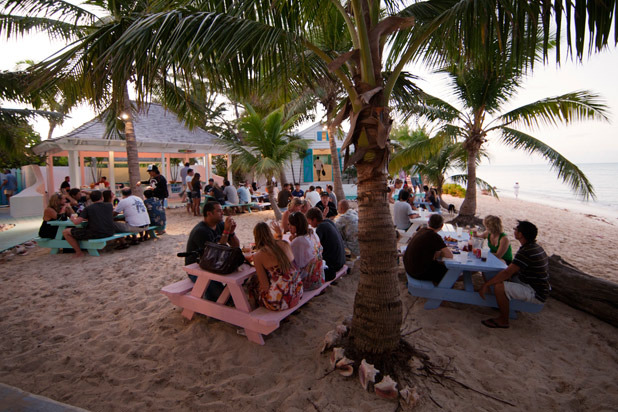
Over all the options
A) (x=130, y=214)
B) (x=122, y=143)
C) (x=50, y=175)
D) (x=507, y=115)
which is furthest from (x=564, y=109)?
(x=50, y=175)

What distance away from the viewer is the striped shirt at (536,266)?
131 inches

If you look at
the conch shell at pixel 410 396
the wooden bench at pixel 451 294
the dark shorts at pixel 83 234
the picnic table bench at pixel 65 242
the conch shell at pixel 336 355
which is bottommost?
the conch shell at pixel 410 396

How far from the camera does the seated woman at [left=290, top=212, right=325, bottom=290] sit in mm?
3676

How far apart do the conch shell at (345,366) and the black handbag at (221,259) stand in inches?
55.1

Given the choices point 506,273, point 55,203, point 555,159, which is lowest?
point 506,273

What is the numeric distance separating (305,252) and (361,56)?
220 centimetres

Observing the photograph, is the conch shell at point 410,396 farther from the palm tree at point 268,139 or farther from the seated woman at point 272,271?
the palm tree at point 268,139

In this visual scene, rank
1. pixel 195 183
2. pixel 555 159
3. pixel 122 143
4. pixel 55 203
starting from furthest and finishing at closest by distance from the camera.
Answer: pixel 122 143
pixel 195 183
pixel 555 159
pixel 55 203

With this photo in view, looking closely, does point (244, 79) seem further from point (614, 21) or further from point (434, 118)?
point (434, 118)

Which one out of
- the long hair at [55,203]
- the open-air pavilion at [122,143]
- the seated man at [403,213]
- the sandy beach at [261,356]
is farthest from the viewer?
the open-air pavilion at [122,143]

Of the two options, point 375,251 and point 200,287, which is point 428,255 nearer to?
point 375,251

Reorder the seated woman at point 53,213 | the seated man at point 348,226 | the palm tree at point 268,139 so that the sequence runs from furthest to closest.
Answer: the palm tree at point 268,139 < the seated woman at point 53,213 < the seated man at point 348,226

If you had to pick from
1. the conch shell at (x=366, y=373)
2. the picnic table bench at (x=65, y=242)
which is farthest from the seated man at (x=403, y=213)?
Answer: the picnic table bench at (x=65, y=242)

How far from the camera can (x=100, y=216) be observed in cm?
620
